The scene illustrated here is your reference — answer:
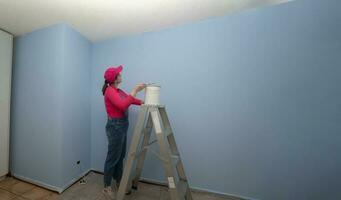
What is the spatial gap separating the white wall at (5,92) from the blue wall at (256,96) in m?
1.59

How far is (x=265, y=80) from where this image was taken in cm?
137

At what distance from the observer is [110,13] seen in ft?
4.71

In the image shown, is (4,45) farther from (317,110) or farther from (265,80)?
(317,110)

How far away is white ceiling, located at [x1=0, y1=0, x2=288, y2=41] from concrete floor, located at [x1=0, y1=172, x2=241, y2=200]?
1.96 metres

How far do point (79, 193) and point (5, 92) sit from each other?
1621 mm

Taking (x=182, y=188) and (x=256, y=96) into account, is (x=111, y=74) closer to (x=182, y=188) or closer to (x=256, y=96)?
(x=182, y=188)

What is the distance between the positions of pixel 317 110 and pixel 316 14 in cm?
89

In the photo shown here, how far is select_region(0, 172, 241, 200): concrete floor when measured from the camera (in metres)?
1.47

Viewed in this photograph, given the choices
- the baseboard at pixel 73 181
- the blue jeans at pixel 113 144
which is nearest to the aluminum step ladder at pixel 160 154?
the blue jeans at pixel 113 144

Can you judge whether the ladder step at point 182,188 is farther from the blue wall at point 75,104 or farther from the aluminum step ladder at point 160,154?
the blue wall at point 75,104

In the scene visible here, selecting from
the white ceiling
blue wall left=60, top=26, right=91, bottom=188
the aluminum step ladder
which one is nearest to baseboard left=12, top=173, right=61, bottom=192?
blue wall left=60, top=26, right=91, bottom=188

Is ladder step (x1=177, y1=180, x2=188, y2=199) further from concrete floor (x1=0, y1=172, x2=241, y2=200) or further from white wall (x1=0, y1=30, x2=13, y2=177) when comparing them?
white wall (x1=0, y1=30, x2=13, y2=177)

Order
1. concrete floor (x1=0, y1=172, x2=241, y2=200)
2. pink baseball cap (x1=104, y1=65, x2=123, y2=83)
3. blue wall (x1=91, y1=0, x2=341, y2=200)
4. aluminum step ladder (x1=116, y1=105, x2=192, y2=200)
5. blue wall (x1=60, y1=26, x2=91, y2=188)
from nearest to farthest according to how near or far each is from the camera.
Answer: aluminum step ladder (x1=116, y1=105, x2=192, y2=200) → blue wall (x1=91, y1=0, x2=341, y2=200) → pink baseball cap (x1=104, y1=65, x2=123, y2=83) → concrete floor (x1=0, y1=172, x2=241, y2=200) → blue wall (x1=60, y1=26, x2=91, y2=188)

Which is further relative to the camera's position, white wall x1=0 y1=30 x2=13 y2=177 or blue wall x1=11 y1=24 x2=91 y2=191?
white wall x1=0 y1=30 x2=13 y2=177
